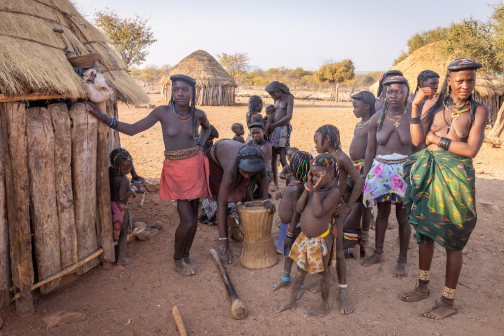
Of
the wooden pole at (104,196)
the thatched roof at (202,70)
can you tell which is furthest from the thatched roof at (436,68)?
the wooden pole at (104,196)

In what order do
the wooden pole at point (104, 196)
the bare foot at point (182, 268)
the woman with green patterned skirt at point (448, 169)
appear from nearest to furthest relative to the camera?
the woman with green patterned skirt at point (448, 169) → the wooden pole at point (104, 196) → the bare foot at point (182, 268)

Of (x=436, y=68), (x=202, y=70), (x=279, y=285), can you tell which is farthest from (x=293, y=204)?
(x=202, y=70)

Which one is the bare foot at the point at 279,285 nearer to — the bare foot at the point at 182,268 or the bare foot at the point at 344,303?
the bare foot at the point at 344,303

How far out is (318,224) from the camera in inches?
97.0

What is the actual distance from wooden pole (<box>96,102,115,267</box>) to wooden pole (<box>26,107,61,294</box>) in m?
0.41

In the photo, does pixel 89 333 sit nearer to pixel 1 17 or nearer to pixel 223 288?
pixel 223 288

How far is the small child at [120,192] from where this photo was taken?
3182mm

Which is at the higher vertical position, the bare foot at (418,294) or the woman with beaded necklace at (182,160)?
the woman with beaded necklace at (182,160)

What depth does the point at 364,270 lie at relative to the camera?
10.7 ft

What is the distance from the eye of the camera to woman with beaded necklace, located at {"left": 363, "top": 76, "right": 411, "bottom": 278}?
307cm

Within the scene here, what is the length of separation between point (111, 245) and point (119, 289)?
1.45 feet

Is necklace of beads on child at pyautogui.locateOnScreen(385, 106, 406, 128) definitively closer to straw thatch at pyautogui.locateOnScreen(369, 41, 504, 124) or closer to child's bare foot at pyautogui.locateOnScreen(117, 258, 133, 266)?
child's bare foot at pyautogui.locateOnScreen(117, 258, 133, 266)

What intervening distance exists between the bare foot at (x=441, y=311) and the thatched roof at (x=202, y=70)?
15.8 meters

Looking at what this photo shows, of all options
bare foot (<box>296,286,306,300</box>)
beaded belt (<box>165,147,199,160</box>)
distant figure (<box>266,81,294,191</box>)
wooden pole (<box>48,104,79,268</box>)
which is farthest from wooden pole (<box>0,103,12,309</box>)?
distant figure (<box>266,81,294,191</box>)
